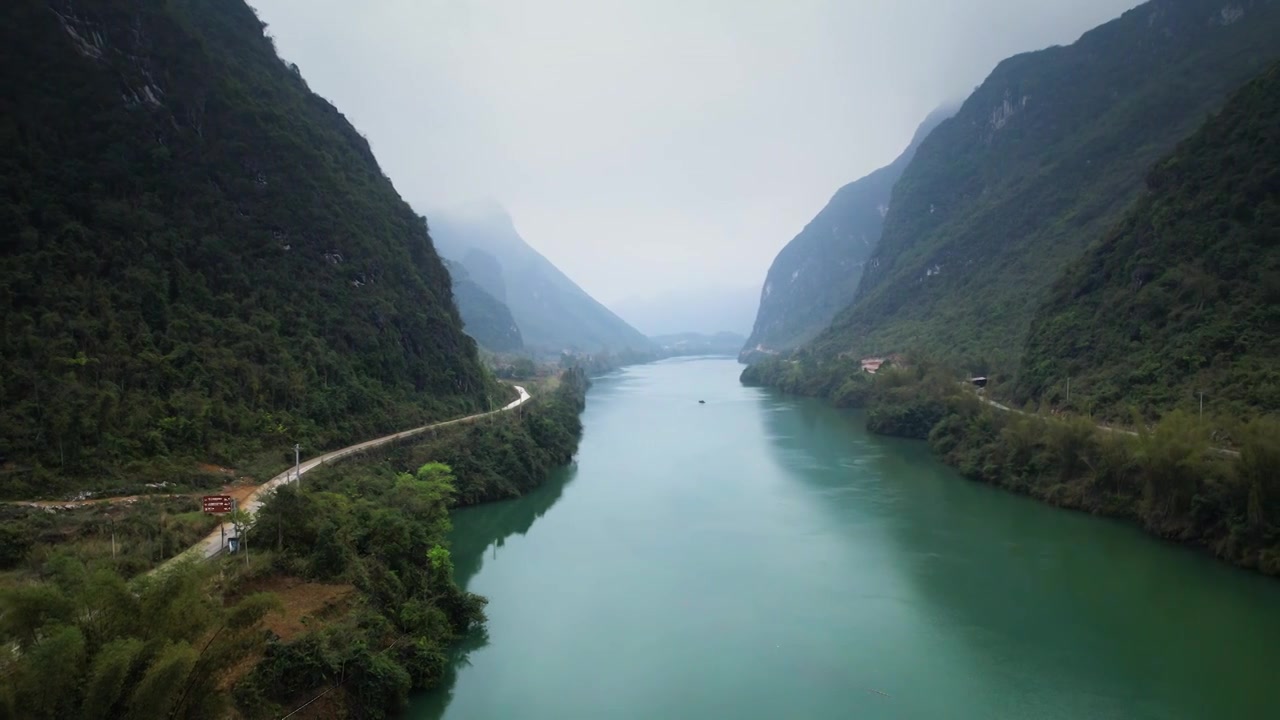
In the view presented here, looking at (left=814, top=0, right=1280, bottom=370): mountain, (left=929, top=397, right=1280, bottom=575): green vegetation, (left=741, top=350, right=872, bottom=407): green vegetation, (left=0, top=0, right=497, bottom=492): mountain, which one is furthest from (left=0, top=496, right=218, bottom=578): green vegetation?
(left=741, top=350, right=872, bottom=407): green vegetation

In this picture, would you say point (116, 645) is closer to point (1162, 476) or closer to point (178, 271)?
point (178, 271)

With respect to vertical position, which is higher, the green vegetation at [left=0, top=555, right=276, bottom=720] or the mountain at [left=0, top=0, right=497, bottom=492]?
the mountain at [left=0, top=0, right=497, bottom=492]

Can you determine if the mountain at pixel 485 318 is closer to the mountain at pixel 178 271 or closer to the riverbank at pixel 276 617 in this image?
the mountain at pixel 178 271

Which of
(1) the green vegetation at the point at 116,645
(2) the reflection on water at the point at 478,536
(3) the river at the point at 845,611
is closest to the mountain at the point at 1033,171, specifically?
(3) the river at the point at 845,611

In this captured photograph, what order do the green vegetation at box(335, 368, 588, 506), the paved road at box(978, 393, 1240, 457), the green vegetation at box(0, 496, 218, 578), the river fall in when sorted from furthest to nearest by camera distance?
the green vegetation at box(335, 368, 588, 506) → the paved road at box(978, 393, 1240, 457) → the river → the green vegetation at box(0, 496, 218, 578)

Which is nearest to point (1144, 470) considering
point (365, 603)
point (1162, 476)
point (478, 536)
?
point (1162, 476)

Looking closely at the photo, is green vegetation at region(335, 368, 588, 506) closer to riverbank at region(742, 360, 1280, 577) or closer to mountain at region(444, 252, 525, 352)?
riverbank at region(742, 360, 1280, 577)
